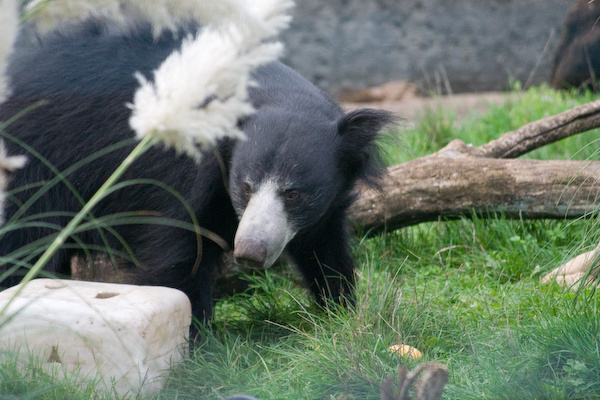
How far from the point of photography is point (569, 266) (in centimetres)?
373

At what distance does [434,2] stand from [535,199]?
6097 millimetres

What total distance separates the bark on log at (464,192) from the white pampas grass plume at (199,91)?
2.36 metres

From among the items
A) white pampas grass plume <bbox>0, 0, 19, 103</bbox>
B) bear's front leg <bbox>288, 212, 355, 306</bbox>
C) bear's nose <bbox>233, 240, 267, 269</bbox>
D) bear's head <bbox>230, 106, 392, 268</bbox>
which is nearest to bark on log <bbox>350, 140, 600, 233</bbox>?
bear's front leg <bbox>288, 212, 355, 306</bbox>

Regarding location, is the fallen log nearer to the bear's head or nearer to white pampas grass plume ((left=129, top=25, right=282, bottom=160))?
the bear's head

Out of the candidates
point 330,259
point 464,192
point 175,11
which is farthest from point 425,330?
point 175,11

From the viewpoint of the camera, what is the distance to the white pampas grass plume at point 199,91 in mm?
1641

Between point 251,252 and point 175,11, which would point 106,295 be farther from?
point 175,11

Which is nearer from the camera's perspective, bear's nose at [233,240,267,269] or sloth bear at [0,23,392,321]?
bear's nose at [233,240,267,269]

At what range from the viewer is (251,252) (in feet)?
9.22

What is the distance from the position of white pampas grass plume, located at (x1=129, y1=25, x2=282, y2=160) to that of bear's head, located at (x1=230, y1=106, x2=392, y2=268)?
3.73 ft

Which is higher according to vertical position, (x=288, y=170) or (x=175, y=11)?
(x=175, y=11)

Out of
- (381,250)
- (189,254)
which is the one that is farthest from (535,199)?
(189,254)

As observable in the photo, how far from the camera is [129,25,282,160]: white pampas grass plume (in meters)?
1.64

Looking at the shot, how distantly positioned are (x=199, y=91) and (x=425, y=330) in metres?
1.81
